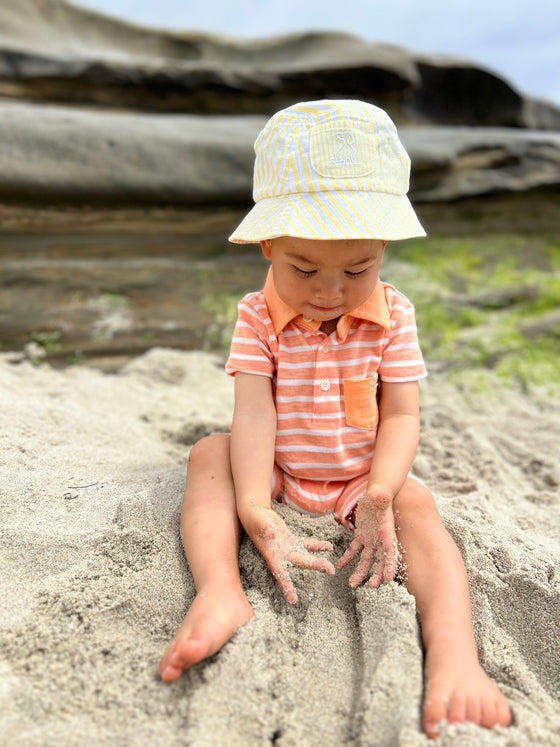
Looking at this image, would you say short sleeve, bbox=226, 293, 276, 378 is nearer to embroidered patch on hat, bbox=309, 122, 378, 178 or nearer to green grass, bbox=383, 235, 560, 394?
embroidered patch on hat, bbox=309, 122, 378, 178

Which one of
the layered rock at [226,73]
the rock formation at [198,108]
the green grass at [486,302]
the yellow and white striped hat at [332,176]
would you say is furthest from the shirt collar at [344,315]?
the layered rock at [226,73]

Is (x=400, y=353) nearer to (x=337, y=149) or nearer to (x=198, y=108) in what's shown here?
(x=337, y=149)

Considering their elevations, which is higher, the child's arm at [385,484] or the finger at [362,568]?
the child's arm at [385,484]

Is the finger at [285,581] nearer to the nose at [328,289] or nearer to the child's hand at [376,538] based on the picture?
the child's hand at [376,538]

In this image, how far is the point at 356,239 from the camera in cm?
133

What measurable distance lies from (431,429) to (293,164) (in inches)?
55.4

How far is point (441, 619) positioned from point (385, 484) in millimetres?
324

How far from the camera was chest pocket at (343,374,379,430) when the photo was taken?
157cm

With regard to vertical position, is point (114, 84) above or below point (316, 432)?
above

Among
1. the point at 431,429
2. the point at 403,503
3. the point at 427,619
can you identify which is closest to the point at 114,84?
the point at 431,429

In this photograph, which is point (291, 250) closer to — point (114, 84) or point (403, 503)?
point (403, 503)

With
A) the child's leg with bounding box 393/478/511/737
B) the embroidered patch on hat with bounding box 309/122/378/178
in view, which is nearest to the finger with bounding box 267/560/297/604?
the child's leg with bounding box 393/478/511/737

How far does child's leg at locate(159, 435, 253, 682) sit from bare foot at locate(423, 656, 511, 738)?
37cm

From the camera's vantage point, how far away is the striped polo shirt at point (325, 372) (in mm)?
1572
